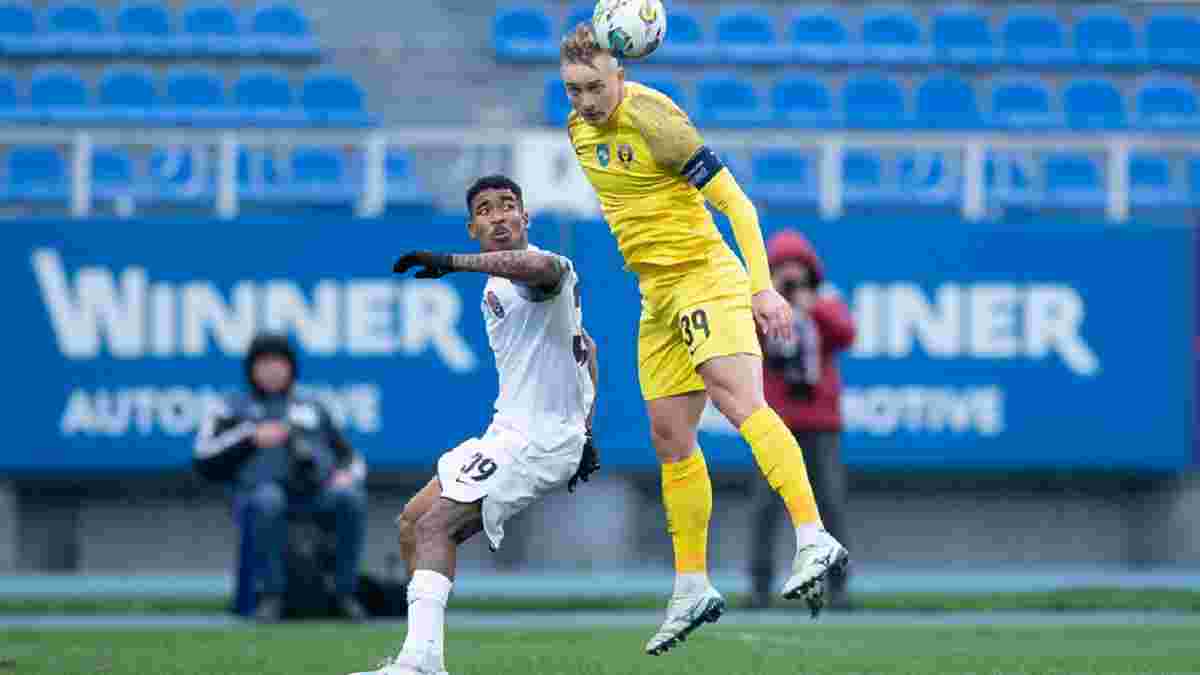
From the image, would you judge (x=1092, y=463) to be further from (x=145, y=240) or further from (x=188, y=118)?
(x=188, y=118)

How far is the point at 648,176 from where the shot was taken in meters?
7.27

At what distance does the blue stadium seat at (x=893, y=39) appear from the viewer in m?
19.1

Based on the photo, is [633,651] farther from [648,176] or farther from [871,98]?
[871,98]

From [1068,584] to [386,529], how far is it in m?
4.69

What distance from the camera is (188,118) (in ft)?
59.6

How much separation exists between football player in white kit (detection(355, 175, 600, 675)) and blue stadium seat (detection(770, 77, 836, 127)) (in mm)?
12227

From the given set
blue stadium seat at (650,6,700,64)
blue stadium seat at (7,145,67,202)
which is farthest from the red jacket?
blue stadium seat at (650,6,700,64)

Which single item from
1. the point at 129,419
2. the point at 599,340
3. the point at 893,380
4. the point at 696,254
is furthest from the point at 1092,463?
the point at 696,254

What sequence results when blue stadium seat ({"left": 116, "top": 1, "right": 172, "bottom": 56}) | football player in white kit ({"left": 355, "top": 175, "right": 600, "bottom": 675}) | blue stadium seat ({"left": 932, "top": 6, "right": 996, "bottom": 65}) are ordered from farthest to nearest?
blue stadium seat ({"left": 932, "top": 6, "right": 996, "bottom": 65}), blue stadium seat ({"left": 116, "top": 1, "right": 172, "bottom": 56}), football player in white kit ({"left": 355, "top": 175, "right": 600, "bottom": 675})

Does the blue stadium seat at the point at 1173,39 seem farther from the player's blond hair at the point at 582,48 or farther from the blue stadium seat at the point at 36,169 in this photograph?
the player's blond hair at the point at 582,48

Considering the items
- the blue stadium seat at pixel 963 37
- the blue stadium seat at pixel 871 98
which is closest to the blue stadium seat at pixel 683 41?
the blue stadium seat at pixel 871 98

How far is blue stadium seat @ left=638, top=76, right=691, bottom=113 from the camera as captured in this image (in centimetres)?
1816

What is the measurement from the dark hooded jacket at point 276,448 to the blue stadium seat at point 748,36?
8.67 metres

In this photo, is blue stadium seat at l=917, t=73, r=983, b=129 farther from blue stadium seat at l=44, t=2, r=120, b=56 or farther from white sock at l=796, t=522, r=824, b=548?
white sock at l=796, t=522, r=824, b=548
